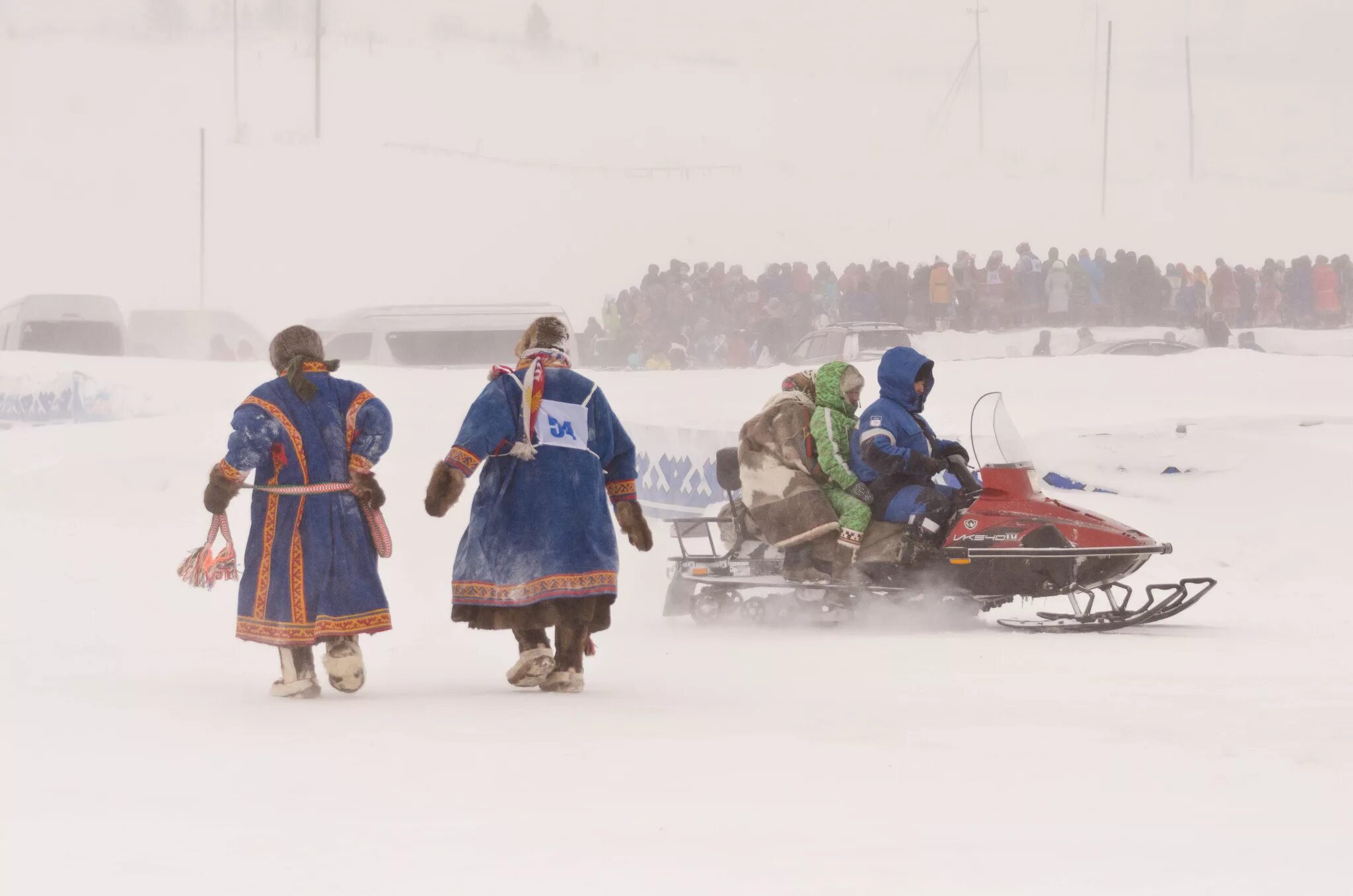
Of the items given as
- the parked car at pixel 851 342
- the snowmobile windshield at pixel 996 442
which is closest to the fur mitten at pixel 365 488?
the snowmobile windshield at pixel 996 442

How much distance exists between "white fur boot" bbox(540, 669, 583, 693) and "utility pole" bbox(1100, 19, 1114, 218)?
85.3 feet

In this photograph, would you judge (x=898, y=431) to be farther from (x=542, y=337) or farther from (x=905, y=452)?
(x=542, y=337)

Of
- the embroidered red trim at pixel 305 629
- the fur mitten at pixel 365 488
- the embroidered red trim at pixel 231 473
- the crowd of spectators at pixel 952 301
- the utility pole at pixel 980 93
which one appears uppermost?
the utility pole at pixel 980 93

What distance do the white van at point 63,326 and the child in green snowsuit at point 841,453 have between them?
53.5 ft

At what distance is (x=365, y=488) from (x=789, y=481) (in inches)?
130

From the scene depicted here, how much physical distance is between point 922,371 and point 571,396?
304cm

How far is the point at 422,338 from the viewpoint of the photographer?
75.5ft

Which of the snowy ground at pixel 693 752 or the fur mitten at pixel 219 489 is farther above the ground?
the fur mitten at pixel 219 489

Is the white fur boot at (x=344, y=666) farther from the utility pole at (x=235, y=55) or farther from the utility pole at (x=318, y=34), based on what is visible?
the utility pole at (x=235, y=55)

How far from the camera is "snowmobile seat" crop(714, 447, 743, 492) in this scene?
9.71 m

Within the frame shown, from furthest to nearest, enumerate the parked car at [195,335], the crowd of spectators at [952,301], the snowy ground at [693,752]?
the parked car at [195,335], the crowd of spectators at [952,301], the snowy ground at [693,752]

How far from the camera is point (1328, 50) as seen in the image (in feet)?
91.8

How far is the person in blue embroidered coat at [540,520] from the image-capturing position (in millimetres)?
6371

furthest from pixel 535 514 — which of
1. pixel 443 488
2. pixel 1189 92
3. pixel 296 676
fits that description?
pixel 1189 92
